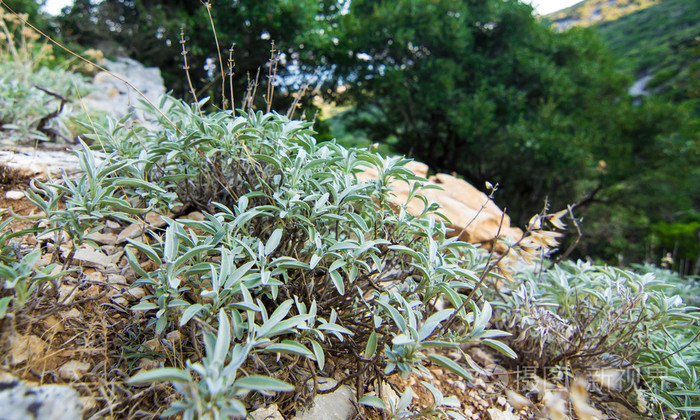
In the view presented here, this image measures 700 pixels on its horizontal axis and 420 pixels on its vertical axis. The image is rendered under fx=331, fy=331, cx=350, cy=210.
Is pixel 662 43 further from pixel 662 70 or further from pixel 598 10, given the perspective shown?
pixel 598 10

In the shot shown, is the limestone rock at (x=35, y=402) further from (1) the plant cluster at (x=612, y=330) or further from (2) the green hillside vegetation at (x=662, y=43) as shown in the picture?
(2) the green hillside vegetation at (x=662, y=43)

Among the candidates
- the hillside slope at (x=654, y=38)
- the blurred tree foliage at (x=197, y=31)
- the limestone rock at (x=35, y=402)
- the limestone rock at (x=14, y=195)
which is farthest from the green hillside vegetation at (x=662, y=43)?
the limestone rock at (x=14, y=195)

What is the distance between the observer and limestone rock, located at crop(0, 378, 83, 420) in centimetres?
72

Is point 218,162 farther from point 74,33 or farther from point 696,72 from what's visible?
point 696,72

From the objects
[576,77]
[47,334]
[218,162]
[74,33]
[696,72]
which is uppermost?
[74,33]

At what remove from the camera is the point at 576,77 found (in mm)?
8070

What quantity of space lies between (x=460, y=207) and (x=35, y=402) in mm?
2672

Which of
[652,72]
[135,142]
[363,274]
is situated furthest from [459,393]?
[652,72]

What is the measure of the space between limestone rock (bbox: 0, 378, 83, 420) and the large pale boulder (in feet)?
5.70

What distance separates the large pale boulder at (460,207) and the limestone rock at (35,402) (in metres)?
1.74

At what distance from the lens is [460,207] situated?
9.20 ft

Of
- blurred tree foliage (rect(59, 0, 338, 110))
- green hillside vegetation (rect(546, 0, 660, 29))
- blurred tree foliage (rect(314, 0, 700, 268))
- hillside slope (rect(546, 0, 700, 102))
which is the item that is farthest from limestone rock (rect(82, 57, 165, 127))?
green hillside vegetation (rect(546, 0, 660, 29))

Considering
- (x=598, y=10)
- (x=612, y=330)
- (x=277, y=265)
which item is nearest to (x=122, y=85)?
(x=277, y=265)

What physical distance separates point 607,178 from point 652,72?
48.0 ft
